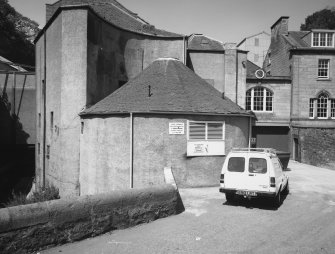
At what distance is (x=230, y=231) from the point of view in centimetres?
859

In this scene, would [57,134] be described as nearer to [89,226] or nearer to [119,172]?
[119,172]

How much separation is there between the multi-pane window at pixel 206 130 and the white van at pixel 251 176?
11.0 ft

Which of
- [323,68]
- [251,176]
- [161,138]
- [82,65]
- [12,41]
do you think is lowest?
[251,176]

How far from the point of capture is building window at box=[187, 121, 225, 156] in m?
14.6

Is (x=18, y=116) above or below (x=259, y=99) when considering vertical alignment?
below

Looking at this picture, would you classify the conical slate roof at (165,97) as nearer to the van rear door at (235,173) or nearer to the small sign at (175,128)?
the small sign at (175,128)

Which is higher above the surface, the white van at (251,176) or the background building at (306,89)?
the background building at (306,89)

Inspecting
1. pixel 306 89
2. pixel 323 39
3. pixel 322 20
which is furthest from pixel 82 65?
pixel 322 20

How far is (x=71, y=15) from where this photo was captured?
19.0 metres

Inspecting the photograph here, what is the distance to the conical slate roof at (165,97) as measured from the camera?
1504 centimetres

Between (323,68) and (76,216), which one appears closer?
(76,216)

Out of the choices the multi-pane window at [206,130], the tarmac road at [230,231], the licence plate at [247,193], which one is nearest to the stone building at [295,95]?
the multi-pane window at [206,130]

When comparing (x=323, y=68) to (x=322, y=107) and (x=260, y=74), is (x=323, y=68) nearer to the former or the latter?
(x=322, y=107)

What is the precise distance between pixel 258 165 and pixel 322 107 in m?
20.9
